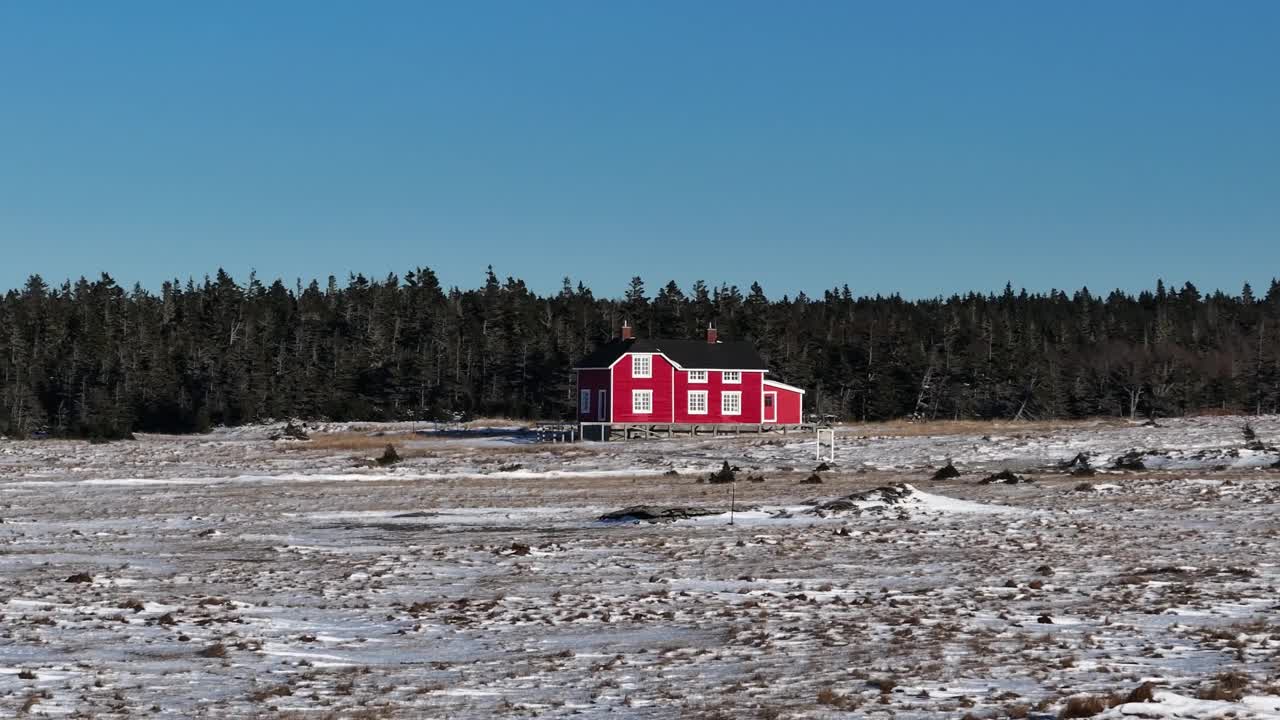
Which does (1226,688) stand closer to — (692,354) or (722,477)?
(722,477)

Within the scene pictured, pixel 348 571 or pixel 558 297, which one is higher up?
pixel 558 297

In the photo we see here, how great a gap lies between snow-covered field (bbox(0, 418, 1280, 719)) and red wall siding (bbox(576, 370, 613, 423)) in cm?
3506

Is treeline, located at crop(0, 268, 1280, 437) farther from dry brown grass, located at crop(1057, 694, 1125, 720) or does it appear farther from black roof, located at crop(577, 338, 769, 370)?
dry brown grass, located at crop(1057, 694, 1125, 720)

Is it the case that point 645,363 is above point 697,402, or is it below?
above

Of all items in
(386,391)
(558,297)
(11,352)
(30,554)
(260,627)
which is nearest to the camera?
(260,627)

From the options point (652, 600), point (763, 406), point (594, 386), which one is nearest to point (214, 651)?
point (652, 600)

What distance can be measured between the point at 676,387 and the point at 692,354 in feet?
7.90

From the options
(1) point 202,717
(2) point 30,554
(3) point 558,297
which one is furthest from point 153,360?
(1) point 202,717

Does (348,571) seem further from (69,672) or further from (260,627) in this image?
(69,672)

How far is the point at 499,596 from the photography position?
2172cm

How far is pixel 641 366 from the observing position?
269 ft

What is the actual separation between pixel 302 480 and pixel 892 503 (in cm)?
2479

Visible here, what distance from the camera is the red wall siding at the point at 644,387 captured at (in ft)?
267

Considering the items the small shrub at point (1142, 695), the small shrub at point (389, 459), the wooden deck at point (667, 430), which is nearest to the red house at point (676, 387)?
the wooden deck at point (667, 430)
